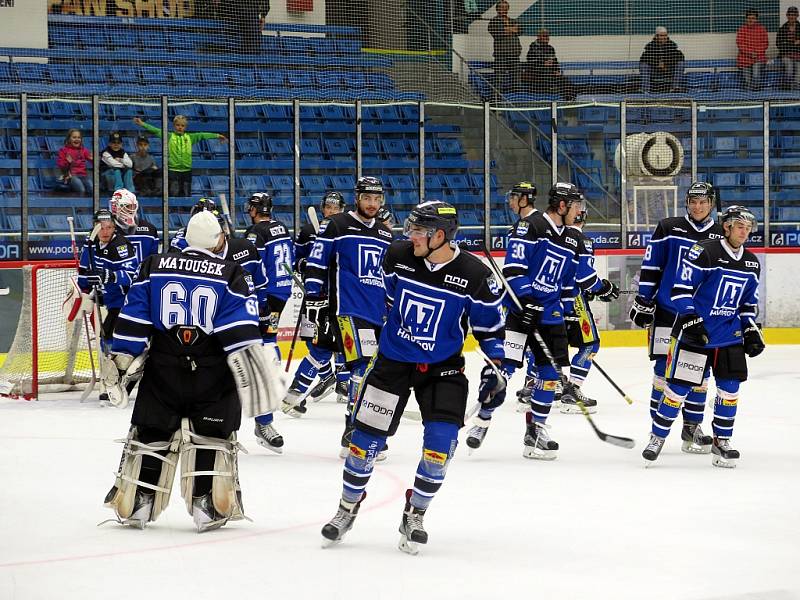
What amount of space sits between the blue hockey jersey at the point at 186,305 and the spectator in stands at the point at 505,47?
421 inches

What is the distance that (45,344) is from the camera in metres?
9.80

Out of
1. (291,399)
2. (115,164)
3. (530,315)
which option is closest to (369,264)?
(530,315)

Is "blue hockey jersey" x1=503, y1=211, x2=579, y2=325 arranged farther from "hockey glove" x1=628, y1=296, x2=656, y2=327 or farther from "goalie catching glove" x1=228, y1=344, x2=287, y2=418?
"goalie catching glove" x1=228, y1=344, x2=287, y2=418

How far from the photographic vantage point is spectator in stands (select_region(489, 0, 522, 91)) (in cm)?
1517

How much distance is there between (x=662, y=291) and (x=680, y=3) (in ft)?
33.3

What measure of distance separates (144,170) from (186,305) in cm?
718

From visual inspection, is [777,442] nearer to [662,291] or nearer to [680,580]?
[662,291]

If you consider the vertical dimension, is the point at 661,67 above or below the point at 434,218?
above

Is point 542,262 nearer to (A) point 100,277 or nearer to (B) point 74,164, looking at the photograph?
(A) point 100,277

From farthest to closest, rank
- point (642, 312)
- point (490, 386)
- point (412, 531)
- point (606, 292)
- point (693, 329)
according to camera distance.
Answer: point (606, 292) → point (642, 312) → point (693, 329) → point (490, 386) → point (412, 531)

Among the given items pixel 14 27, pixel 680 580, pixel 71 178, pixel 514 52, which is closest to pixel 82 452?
pixel 680 580

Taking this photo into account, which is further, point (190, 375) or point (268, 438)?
point (268, 438)

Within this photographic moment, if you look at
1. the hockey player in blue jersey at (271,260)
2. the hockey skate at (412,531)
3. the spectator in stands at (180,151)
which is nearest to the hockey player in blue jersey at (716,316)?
the hockey skate at (412,531)

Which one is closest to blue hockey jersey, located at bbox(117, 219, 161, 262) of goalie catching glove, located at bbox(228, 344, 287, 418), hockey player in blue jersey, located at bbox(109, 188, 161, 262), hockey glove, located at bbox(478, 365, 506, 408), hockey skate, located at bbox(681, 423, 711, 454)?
hockey player in blue jersey, located at bbox(109, 188, 161, 262)
